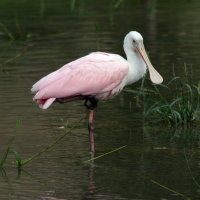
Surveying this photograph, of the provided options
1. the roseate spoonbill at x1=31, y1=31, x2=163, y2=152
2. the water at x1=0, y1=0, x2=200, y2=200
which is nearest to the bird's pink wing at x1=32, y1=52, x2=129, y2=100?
the roseate spoonbill at x1=31, y1=31, x2=163, y2=152

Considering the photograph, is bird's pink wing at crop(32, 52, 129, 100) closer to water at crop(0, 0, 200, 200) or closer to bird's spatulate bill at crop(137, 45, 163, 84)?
bird's spatulate bill at crop(137, 45, 163, 84)

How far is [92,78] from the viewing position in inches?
386

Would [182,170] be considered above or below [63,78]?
below

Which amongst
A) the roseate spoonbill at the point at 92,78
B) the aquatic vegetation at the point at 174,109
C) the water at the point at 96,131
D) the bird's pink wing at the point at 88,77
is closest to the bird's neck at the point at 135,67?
the roseate spoonbill at the point at 92,78

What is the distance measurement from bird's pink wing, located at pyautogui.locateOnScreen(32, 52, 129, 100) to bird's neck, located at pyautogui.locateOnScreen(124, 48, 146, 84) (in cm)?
10

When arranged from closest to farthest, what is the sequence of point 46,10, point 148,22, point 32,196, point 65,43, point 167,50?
point 32,196
point 167,50
point 65,43
point 148,22
point 46,10

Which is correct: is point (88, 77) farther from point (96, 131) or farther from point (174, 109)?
point (174, 109)

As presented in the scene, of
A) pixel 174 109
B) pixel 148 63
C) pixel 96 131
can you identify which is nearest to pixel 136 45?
pixel 148 63

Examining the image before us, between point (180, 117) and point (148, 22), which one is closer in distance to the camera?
point (180, 117)

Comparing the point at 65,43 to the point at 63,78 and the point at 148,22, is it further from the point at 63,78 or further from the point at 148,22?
the point at 63,78

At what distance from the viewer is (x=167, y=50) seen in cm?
1577

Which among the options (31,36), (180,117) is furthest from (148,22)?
(180,117)

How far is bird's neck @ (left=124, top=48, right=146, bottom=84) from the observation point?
997cm

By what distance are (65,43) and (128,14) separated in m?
3.83
